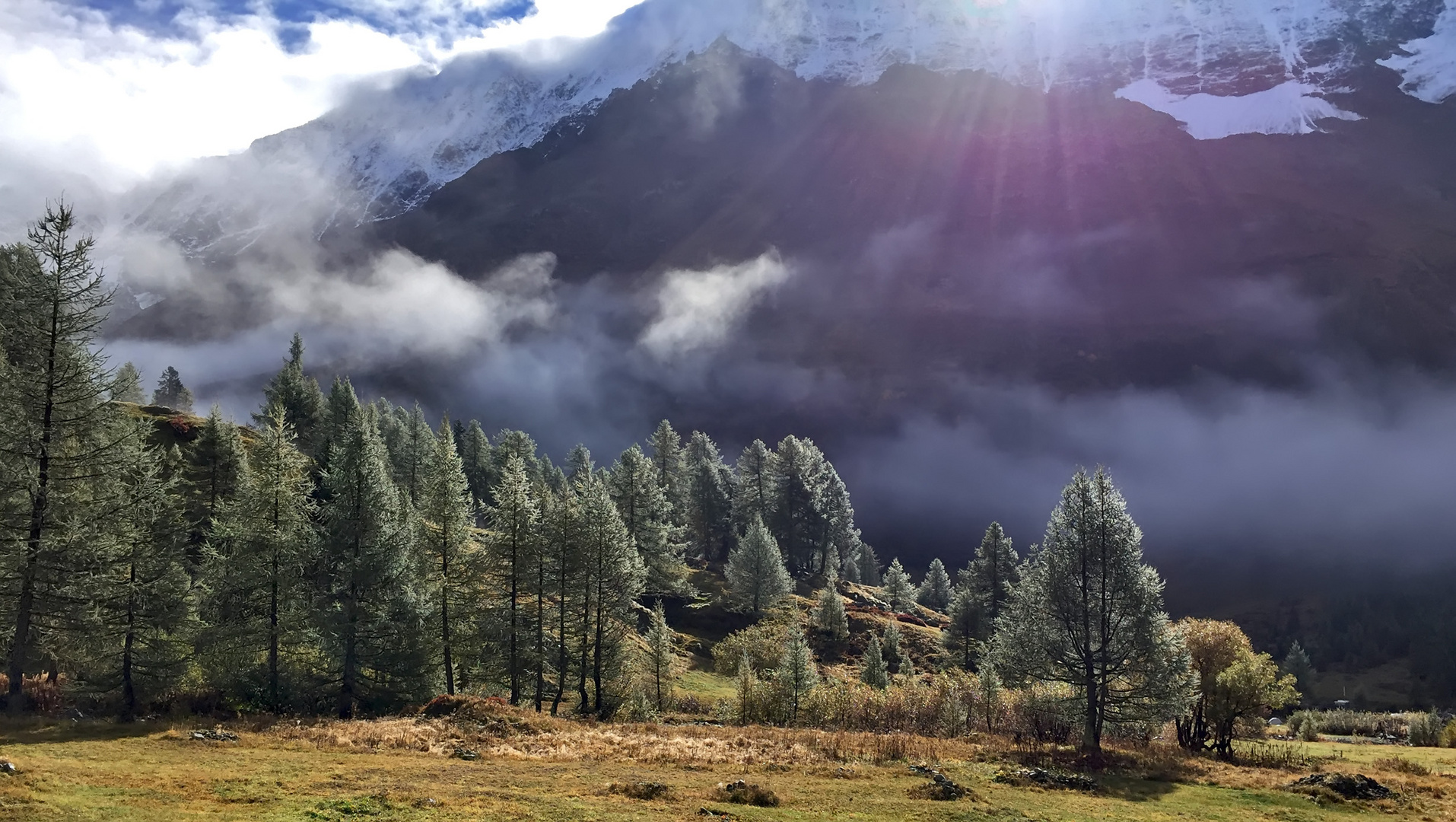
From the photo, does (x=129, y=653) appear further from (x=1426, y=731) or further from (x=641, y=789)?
(x=1426, y=731)

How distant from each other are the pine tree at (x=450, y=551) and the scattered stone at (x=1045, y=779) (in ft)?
93.9

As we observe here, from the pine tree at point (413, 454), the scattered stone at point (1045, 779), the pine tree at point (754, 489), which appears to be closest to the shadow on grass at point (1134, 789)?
the scattered stone at point (1045, 779)

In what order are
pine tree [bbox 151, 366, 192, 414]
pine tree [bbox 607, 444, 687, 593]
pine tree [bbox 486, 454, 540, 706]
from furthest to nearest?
1. pine tree [bbox 151, 366, 192, 414]
2. pine tree [bbox 607, 444, 687, 593]
3. pine tree [bbox 486, 454, 540, 706]

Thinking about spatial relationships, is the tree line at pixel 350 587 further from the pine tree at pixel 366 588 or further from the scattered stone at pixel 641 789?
the scattered stone at pixel 641 789

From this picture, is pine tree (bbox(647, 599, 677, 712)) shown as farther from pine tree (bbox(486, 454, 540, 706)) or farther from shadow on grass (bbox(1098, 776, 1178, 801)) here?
shadow on grass (bbox(1098, 776, 1178, 801))

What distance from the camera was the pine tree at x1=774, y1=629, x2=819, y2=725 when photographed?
1743 inches

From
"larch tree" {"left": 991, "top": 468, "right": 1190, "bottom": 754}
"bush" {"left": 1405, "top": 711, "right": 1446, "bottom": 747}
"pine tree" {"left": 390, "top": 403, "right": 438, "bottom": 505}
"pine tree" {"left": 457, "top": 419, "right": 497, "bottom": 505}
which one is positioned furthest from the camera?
"pine tree" {"left": 457, "top": 419, "right": 497, "bottom": 505}

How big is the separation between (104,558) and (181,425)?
45.6 m

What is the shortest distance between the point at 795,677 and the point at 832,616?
26.9 meters

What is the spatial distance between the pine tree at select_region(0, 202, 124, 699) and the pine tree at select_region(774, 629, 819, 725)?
111 feet

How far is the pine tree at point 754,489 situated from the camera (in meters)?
99.2

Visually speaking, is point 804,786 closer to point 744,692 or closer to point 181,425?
point 744,692

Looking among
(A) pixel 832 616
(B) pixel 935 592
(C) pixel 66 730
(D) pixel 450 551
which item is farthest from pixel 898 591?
(C) pixel 66 730

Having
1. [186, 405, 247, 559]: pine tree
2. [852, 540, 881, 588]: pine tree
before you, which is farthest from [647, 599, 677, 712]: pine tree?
[852, 540, 881, 588]: pine tree
